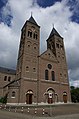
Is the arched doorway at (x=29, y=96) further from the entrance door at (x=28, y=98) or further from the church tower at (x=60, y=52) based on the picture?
the church tower at (x=60, y=52)

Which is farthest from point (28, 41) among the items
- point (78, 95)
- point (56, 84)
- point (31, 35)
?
point (78, 95)

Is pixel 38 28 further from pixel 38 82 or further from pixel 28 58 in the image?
pixel 38 82

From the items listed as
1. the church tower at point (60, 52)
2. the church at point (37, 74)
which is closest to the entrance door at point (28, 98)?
the church at point (37, 74)

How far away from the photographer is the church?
3138 centimetres

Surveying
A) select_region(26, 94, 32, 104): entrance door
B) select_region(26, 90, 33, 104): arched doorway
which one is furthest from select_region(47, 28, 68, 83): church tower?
select_region(26, 94, 32, 104): entrance door

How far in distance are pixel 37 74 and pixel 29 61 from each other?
4.15 meters

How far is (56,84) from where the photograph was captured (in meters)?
36.7

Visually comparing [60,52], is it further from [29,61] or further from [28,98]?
[28,98]

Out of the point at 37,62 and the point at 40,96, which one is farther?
the point at 37,62

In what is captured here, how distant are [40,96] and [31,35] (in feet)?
61.3

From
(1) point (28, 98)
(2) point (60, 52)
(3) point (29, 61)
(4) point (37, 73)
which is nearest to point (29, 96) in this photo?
(1) point (28, 98)

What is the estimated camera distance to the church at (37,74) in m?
31.4

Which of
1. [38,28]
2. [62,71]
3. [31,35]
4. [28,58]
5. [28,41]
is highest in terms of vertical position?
[38,28]

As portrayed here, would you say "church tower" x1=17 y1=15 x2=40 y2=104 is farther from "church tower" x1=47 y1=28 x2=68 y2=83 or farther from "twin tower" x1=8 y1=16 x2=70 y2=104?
"church tower" x1=47 y1=28 x2=68 y2=83
